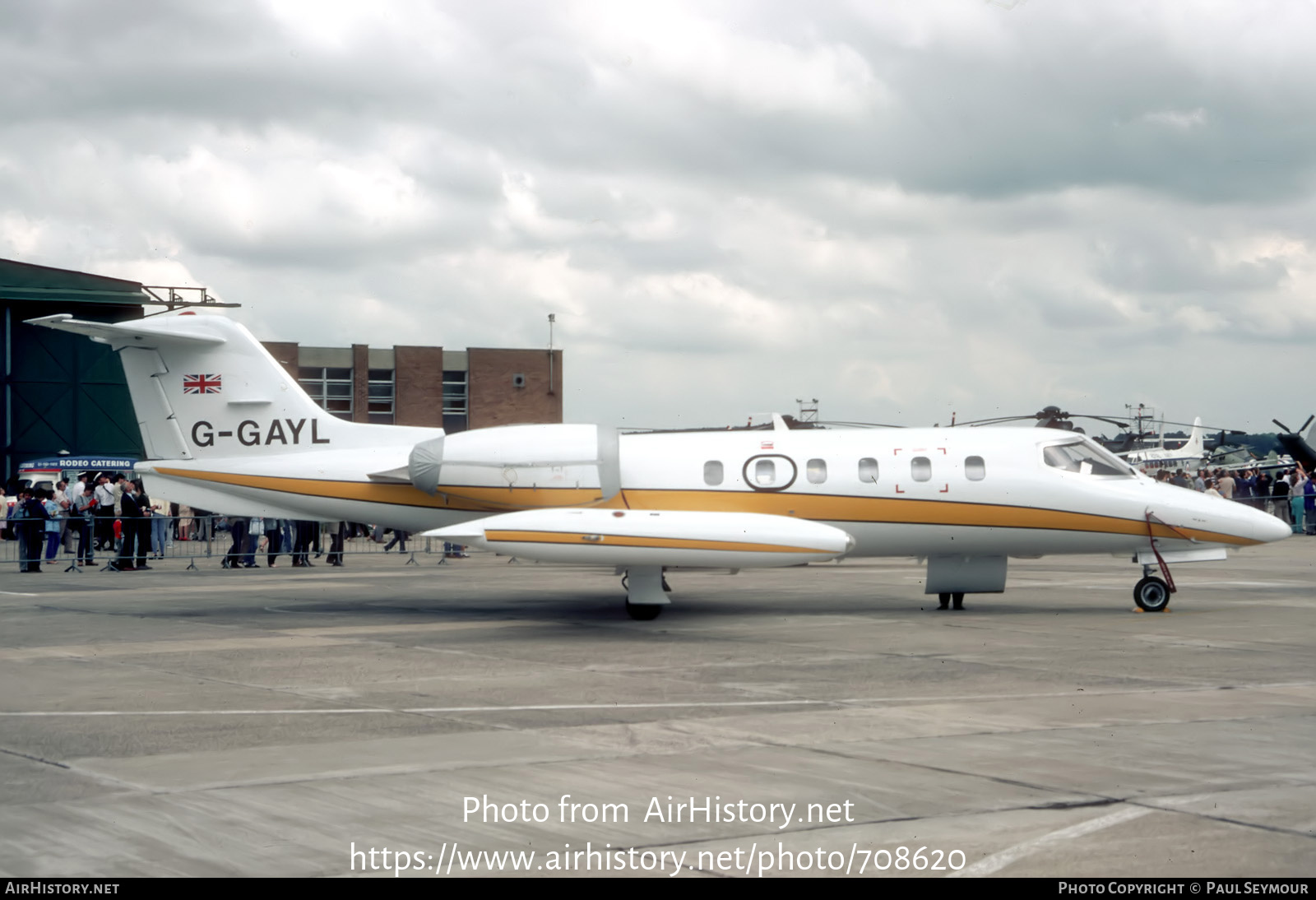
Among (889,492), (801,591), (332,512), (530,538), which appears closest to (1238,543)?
(889,492)

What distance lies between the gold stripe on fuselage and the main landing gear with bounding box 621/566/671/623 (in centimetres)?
106

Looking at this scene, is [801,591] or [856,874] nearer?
[856,874]

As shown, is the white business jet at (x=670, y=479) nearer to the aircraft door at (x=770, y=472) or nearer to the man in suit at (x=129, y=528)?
the aircraft door at (x=770, y=472)

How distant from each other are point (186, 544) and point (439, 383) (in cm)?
4132

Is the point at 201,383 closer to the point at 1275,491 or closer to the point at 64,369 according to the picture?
the point at 1275,491

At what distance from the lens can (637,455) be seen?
739 inches

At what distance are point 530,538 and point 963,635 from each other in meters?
5.60

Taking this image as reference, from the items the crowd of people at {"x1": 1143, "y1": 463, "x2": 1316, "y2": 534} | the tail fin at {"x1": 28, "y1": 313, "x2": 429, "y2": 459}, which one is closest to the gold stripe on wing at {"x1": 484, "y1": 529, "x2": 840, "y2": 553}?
the tail fin at {"x1": 28, "y1": 313, "x2": 429, "y2": 459}

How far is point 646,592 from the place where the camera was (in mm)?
17938

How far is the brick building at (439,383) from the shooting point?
249 feet

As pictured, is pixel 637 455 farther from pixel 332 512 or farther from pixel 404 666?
pixel 404 666

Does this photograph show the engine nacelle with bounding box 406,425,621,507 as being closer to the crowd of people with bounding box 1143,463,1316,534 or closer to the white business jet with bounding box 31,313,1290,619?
the white business jet with bounding box 31,313,1290,619

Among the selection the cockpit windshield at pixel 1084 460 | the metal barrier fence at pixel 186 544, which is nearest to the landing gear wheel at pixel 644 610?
the cockpit windshield at pixel 1084 460

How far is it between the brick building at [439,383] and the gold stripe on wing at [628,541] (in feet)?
194
